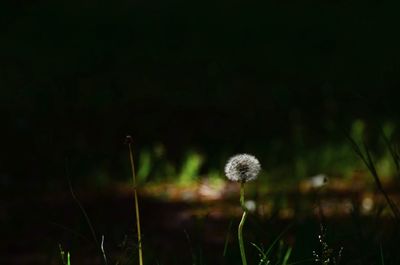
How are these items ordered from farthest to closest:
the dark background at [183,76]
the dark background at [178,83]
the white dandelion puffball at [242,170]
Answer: the dark background at [183,76] < the dark background at [178,83] < the white dandelion puffball at [242,170]

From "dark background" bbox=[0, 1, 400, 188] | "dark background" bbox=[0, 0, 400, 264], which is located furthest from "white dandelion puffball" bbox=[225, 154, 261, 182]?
"dark background" bbox=[0, 1, 400, 188]

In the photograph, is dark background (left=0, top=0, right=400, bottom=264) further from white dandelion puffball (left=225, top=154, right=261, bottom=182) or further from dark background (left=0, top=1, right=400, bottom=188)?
white dandelion puffball (left=225, top=154, right=261, bottom=182)

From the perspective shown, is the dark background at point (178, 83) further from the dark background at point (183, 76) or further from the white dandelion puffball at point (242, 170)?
the white dandelion puffball at point (242, 170)

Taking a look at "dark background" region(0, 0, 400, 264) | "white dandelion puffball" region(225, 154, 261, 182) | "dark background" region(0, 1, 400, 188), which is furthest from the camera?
"dark background" region(0, 1, 400, 188)

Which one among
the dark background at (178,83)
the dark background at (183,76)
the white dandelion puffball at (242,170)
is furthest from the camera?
the dark background at (183,76)

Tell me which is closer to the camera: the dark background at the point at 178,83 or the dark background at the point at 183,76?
the dark background at the point at 178,83

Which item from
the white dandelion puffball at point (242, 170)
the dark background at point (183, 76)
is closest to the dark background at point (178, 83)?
the dark background at point (183, 76)

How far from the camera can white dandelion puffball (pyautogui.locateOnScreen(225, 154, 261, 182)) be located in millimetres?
2178

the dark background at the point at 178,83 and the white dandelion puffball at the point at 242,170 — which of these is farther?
the dark background at the point at 178,83

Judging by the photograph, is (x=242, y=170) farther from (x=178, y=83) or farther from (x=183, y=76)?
(x=183, y=76)

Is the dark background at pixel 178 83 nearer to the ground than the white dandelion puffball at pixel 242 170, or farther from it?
farther from it

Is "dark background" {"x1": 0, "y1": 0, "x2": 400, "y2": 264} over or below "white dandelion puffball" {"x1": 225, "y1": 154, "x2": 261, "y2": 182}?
over

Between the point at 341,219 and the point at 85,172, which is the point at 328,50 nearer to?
the point at 85,172

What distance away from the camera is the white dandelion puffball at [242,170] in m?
2.18
